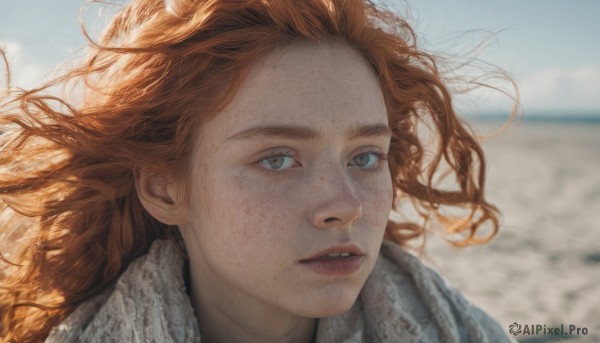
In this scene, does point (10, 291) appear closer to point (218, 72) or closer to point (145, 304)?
point (145, 304)

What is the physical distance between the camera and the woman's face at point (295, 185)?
6.64ft

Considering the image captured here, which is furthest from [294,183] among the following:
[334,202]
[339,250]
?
[339,250]

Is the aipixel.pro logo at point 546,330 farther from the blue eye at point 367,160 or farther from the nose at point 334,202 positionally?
the nose at point 334,202

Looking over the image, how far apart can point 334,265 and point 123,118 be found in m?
0.89

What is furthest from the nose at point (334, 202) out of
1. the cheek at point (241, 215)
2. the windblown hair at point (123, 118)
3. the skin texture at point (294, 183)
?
the windblown hair at point (123, 118)

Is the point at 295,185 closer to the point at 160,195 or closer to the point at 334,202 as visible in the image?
the point at 334,202

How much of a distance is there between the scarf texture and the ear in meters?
0.19

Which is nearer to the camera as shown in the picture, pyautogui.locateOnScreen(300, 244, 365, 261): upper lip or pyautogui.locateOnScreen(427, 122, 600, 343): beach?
pyautogui.locateOnScreen(300, 244, 365, 261): upper lip

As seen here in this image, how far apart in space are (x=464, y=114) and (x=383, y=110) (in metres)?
0.87

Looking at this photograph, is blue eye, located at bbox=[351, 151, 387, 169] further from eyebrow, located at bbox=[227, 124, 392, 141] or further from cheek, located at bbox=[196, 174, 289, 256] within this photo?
cheek, located at bbox=[196, 174, 289, 256]

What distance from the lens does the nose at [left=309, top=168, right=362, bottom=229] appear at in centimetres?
199

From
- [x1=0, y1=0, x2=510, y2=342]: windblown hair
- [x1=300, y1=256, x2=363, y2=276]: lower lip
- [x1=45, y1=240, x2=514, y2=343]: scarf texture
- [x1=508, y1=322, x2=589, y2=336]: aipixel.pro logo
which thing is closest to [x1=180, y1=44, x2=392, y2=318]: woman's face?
[x1=300, y1=256, x2=363, y2=276]: lower lip

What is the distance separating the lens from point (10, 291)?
2.52m

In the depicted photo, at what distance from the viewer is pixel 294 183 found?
6.76 ft
